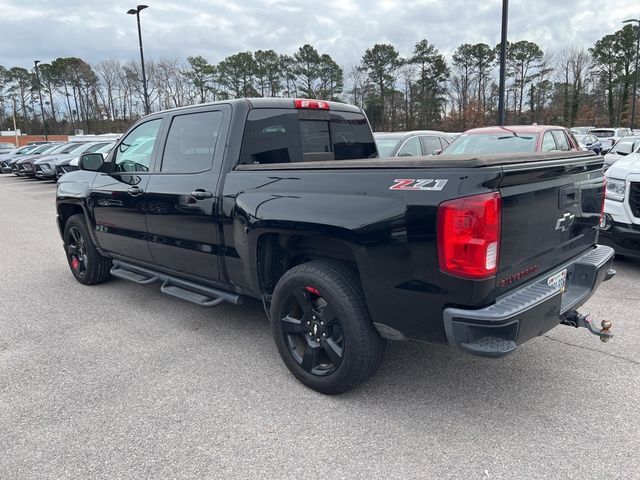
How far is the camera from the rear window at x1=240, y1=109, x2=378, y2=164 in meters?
3.70

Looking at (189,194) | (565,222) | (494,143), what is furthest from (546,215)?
(494,143)

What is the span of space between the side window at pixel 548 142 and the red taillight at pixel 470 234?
21.5ft

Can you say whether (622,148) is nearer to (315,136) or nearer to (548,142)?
(548,142)

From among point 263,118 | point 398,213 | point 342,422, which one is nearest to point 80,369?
point 342,422

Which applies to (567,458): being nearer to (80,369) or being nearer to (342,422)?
(342,422)

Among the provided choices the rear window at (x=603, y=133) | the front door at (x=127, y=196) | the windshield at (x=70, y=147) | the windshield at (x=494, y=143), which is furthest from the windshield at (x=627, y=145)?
the rear window at (x=603, y=133)

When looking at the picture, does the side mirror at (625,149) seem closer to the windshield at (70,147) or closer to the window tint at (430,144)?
the window tint at (430,144)

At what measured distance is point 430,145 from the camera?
10625 millimetres

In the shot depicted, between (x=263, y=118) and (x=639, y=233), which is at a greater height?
(x=263, y=118)

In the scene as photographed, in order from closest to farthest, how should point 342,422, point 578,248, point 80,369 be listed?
point 342,422 < point 578,248 < point 80,369

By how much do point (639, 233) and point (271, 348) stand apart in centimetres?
447

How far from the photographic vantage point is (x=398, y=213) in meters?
2.52

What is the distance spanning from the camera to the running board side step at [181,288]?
12.5ft

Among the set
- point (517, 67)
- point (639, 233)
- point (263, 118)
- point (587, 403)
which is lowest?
point (587, 403)
